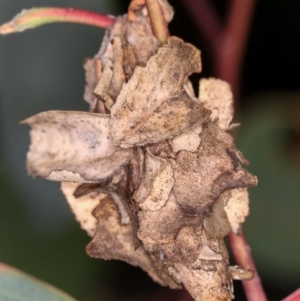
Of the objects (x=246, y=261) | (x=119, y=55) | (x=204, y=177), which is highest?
(x=119, y=55)

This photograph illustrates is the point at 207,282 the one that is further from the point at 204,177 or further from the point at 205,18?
the point at 205,18

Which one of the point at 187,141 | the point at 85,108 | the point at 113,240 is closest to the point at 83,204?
the point at 113,240

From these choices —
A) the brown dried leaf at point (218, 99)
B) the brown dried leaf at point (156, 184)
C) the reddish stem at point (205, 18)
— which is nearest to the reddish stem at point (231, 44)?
the reddish stem at point (205, 18)

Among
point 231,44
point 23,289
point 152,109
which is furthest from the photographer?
point 231,44

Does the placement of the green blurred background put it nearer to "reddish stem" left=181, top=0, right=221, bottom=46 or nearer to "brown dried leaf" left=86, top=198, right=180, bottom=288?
"reddish stem" left=181, top=0, right=221, bottom=46

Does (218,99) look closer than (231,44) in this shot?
Yes

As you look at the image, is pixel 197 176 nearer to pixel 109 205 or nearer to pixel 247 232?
pixel 109 205
